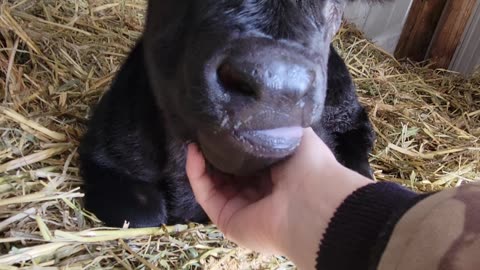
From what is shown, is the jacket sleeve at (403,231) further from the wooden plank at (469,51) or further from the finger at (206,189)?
the wooden plank at (469,51)

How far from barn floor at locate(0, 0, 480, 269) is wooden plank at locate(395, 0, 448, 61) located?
0.22 m

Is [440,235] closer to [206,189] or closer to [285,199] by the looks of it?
[285,199]

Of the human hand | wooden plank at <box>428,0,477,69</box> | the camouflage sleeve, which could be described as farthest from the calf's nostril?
wooden plank at <box>428,0,477,69</box>

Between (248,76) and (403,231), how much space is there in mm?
346

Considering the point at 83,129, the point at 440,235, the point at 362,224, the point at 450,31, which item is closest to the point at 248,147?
the point at 362,224

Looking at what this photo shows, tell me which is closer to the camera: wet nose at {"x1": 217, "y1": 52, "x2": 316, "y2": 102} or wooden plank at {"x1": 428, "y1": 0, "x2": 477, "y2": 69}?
wet nose at {"x1": 217, "y1": 52, "x2": 316, "y2": 102}

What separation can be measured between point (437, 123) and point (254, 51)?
177 cm

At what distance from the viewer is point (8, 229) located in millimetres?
1486

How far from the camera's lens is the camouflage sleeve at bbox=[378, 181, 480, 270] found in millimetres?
811

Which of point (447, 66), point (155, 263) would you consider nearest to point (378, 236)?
point (155, 263)

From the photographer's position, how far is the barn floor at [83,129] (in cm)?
151

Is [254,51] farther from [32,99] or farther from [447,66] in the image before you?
[447,66]

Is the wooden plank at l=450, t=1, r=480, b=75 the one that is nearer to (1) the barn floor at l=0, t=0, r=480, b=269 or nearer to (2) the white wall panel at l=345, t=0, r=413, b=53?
(1) the barn floor at l=0, t=0, r=480, b=269

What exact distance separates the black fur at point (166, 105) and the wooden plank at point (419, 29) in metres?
1.69
